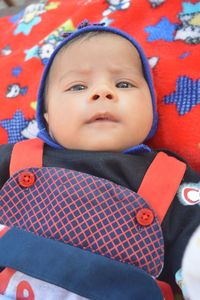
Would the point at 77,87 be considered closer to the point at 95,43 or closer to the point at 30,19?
the point at 95,43

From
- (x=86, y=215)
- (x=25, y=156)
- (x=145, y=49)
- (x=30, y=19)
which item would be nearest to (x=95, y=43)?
(x=145, y=49)

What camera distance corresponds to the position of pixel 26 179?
3.18 ft

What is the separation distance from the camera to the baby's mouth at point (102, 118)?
0.98 metres

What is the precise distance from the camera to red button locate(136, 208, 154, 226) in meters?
0.91

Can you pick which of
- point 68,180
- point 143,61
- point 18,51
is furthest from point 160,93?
point 18,51

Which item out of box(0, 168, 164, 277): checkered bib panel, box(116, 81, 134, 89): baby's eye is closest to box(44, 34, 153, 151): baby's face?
box(116, 81, 134, 89): baby's eye

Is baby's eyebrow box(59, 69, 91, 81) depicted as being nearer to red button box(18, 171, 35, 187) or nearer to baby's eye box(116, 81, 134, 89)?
baby's eye box(116, 81, 134, 89)

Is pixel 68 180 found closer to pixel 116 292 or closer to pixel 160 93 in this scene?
pixel 116 292

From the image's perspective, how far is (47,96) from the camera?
Answer: 1.17 m

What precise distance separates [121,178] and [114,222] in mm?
114

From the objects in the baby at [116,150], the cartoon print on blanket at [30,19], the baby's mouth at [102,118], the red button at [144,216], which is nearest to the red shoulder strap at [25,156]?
the baby at [116,150]

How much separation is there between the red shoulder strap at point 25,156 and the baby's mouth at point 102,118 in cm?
14

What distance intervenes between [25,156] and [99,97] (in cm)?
21

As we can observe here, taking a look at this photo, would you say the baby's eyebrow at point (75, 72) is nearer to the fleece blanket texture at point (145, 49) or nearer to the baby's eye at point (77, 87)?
the baby's eye at point (77, 87)
